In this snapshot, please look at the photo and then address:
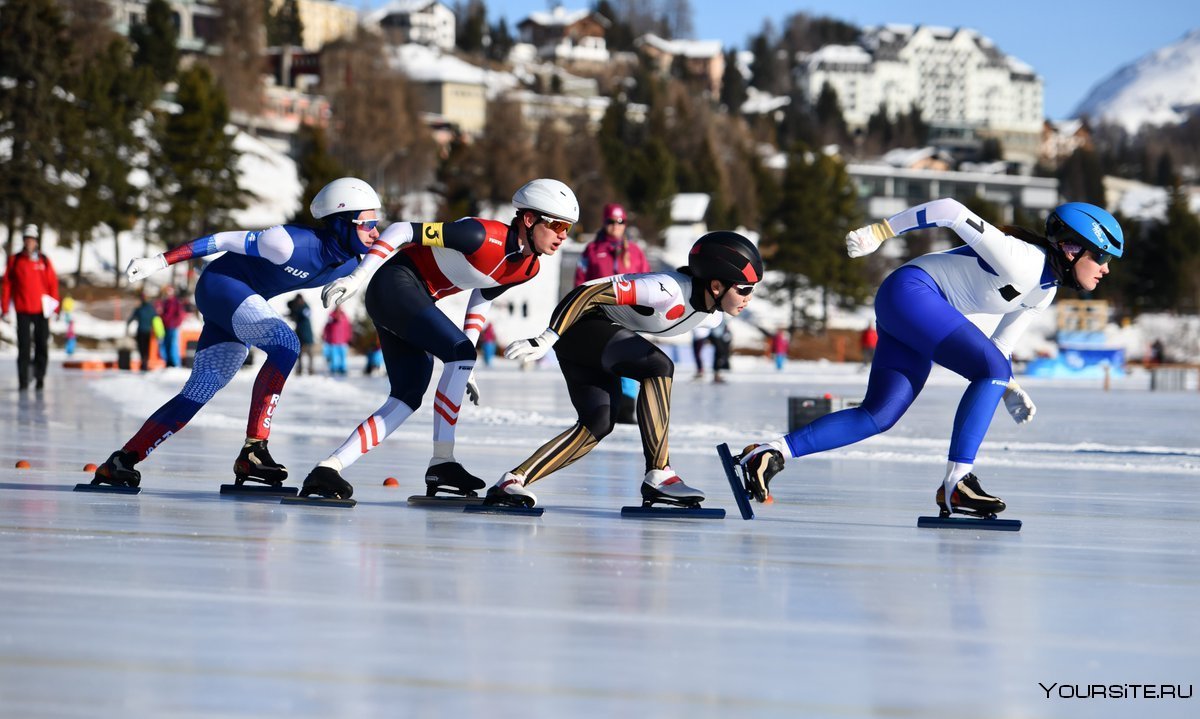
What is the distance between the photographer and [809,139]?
163 meters

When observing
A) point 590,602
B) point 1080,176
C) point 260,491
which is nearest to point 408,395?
point 260,491

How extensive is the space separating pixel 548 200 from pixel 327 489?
4.82 feet

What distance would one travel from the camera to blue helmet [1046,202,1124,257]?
5828 millimetres

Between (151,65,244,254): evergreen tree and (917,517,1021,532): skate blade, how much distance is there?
56768 mm

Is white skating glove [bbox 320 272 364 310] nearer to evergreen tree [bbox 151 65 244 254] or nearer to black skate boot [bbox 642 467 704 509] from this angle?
black skate boot [bbox 642 467 704 509]

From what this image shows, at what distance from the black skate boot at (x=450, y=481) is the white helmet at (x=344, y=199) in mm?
1163

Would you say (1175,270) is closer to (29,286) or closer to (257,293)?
(29,286)

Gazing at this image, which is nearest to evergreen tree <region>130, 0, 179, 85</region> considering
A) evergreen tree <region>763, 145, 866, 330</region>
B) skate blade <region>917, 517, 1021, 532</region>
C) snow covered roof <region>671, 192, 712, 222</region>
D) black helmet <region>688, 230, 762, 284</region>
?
snow covered roof <region>671, 192, 712, 222</region>

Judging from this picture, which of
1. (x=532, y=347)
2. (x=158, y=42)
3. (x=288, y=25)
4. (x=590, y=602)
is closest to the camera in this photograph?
(x=590, y=602)

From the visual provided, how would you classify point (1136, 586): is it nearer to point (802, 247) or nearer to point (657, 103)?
point (802, 247)

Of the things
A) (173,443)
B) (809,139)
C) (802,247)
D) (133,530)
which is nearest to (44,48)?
(802,247)

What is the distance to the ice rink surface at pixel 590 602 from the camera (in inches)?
114

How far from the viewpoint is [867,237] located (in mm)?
5770

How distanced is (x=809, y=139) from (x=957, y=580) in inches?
6375
